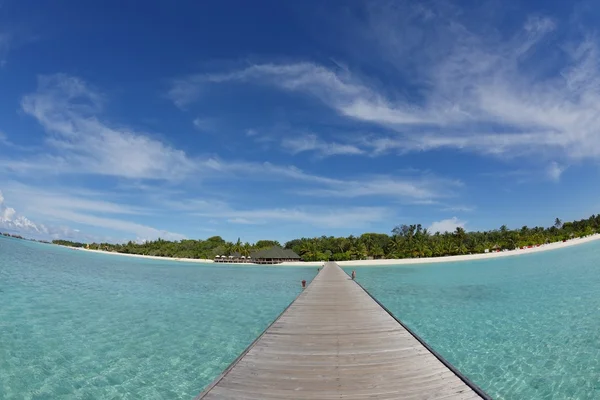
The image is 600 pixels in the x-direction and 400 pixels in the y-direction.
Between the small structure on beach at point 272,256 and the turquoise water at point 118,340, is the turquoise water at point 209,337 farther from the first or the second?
the small structure on beach at point 272,256

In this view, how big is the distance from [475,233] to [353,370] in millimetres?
114643

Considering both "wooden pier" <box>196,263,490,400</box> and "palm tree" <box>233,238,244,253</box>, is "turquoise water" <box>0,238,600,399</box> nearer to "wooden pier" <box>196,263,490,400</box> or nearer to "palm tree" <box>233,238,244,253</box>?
"wooden pier" <box>196,263,490,400</box>

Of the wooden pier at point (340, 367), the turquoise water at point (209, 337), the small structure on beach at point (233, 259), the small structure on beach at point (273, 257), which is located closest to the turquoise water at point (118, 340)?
the turquoise water at point (209, 337)

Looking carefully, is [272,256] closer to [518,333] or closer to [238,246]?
[238,246]

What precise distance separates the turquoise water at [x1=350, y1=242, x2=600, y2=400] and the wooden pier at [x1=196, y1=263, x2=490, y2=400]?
3.09 m

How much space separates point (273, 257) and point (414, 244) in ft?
125

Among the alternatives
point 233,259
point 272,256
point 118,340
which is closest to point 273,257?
point 272,256

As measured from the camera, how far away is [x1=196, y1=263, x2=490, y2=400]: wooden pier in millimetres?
5523

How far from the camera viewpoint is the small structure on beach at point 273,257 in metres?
79.4

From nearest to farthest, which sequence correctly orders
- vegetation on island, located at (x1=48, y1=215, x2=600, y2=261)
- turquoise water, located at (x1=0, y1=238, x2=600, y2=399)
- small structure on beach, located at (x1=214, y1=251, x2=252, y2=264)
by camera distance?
turquoise water, located at (x1=0, y1=238, x2=600, y2=399), vegetation on island, located at (x1=48, y1=215, x2=600, y2=261), small structure on beach, located at (x1=214, y1=251, x2=252, y2=264)

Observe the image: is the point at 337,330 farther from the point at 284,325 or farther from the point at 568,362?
the point at 568,362

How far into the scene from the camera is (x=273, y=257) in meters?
79.2

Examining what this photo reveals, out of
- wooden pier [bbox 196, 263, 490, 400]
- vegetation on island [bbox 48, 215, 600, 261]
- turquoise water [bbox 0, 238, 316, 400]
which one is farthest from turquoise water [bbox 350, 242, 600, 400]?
vegetation on island [bbox 48, 215, 600, 261]

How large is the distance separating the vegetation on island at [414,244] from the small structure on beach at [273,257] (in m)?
3.62
